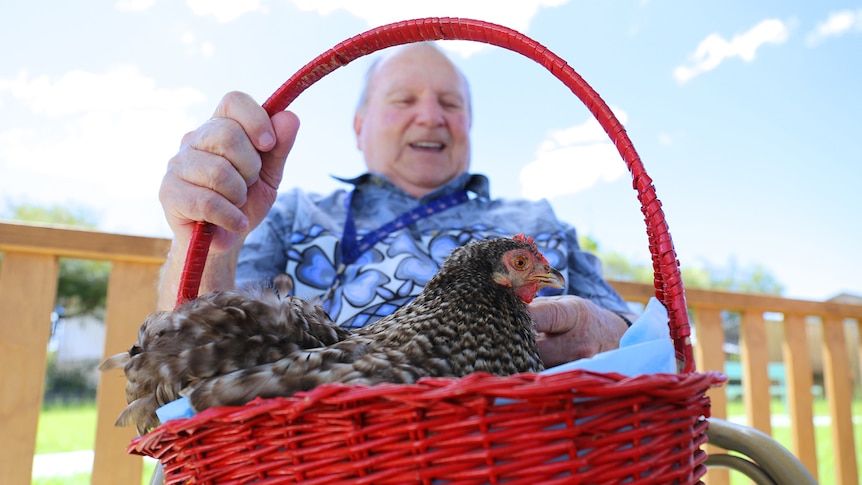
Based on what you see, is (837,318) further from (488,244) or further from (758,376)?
(488,244)

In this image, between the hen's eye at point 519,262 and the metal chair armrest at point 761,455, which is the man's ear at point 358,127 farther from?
the metal chair armrest at point 761,455

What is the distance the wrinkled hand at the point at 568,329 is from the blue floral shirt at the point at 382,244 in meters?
0.31

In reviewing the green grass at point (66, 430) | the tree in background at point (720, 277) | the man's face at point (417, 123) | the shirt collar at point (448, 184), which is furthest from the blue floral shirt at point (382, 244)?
the tree in background at point (720, 277)

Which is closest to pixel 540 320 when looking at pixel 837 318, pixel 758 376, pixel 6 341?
pixel 6 341

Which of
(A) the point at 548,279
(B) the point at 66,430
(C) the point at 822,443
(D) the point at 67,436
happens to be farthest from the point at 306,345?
(B) the point at 66,430

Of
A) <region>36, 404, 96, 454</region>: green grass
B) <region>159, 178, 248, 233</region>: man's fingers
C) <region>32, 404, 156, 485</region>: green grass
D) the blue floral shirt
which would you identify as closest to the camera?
<region>159, 178, 248, 233</region>: man's fingers

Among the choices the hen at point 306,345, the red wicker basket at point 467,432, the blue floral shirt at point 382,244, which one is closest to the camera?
the red wicker basket at point 467,432

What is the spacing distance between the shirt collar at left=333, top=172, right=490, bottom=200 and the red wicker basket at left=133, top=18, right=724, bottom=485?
1032 millimetres

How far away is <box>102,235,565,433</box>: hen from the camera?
1.68 ft

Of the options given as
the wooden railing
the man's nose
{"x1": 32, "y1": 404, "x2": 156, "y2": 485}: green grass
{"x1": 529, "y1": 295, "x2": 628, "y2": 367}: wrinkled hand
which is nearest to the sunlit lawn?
{"x1": 32, "y1": 404, "x2": 156, "y2": 485}: green grass

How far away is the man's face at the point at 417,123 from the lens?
5.27ft

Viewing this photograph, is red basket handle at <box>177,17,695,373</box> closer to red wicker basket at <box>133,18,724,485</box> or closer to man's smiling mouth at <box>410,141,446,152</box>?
red wicker basket at <box>133,18,724,485</box>

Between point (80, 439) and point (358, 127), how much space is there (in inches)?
187

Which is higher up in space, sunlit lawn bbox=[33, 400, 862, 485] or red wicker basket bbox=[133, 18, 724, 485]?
red wicker basket bbox=[133, 18, 724, 485]
